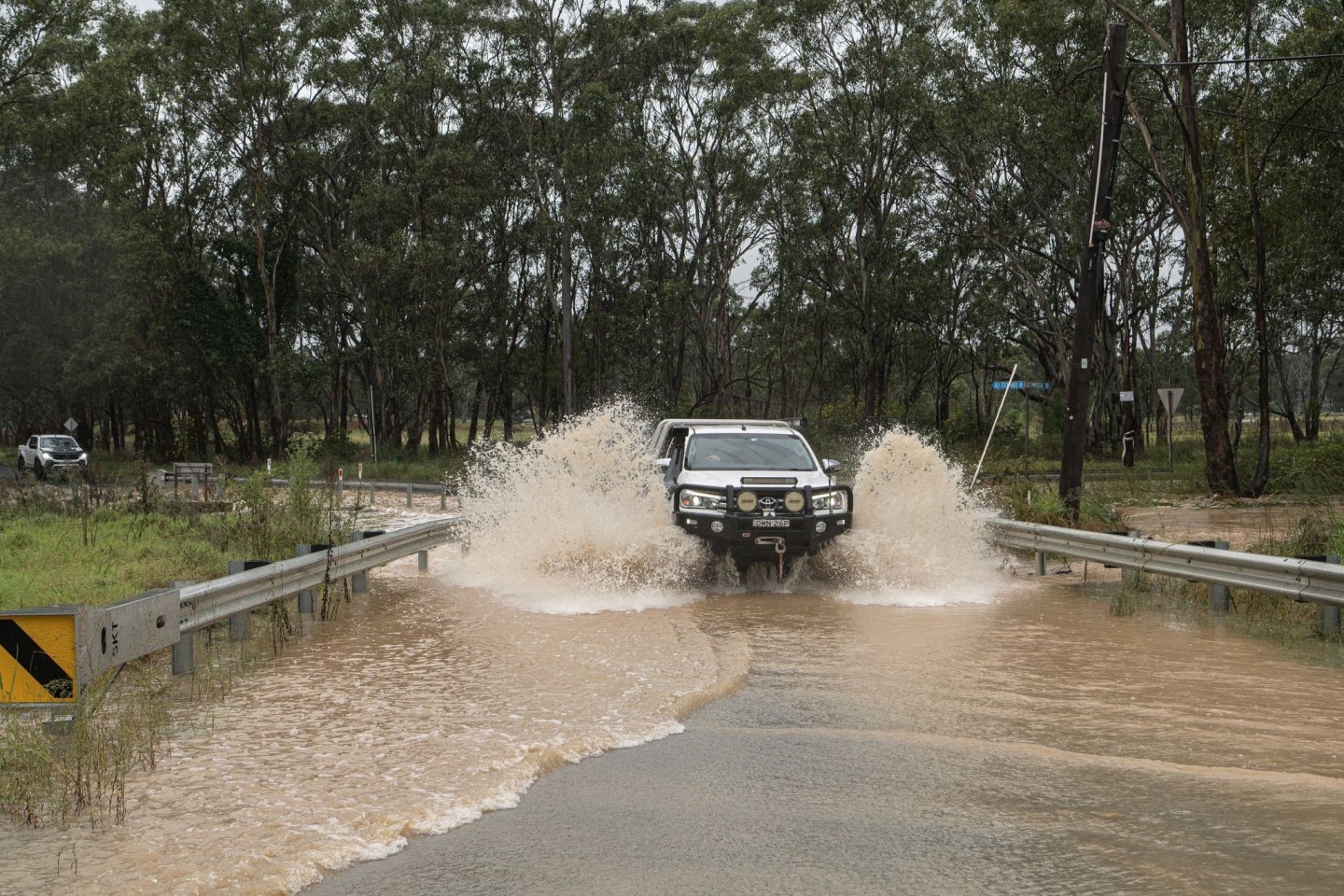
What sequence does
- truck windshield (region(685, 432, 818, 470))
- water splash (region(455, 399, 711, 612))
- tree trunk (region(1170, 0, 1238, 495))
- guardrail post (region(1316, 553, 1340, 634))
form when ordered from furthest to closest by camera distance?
1. tree trunk (region(1170, 0, 1238, 495))
2. truck windshield (region(685, 432, 818, 470))
3. water splash (region(455, 399, 711, 612))
4. guardrail post (region(1316, 553, 1340, 634))

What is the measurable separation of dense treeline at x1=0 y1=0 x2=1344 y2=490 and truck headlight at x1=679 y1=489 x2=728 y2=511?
29129mm

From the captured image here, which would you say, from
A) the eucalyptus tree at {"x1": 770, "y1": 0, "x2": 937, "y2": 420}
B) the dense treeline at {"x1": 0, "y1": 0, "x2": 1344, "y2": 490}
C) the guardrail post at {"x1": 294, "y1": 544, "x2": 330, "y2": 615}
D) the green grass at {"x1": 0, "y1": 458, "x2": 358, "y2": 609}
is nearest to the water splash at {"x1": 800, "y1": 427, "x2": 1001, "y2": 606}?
the guardrail post at {"x1": 294, "y1": 544, "x2": 330, "y2": 615}

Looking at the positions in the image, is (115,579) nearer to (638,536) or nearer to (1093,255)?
(638,536)

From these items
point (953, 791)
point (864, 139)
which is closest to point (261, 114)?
point (864, 139)

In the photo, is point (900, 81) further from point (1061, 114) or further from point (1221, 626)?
point (1221, 626)

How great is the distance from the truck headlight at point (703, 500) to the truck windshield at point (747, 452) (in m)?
1.22

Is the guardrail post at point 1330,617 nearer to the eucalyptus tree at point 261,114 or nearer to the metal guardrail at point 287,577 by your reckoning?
the metal guardrail at point 287,577

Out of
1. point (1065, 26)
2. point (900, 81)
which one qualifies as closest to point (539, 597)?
point (1065, 26)

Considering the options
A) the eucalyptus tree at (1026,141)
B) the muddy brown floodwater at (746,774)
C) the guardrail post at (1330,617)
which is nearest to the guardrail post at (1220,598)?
the guardrail post at (1330,617)

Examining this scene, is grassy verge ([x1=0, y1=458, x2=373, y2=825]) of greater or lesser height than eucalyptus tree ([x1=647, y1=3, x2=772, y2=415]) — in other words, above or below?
below

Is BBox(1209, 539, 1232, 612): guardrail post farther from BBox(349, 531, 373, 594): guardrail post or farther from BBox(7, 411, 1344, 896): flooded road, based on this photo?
BBox(349, 531, 373, 594): guardrail post

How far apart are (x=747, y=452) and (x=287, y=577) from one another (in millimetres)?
6480

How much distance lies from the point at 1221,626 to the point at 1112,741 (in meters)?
4.71

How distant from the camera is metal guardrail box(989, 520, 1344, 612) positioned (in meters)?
9.75
